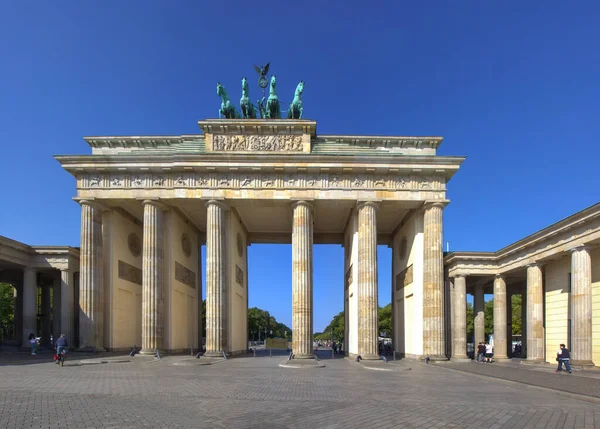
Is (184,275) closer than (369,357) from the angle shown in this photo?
No

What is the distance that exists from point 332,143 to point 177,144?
11.1 metres

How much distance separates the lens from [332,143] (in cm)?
3347

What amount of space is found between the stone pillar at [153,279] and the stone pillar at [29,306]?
30.3 ft

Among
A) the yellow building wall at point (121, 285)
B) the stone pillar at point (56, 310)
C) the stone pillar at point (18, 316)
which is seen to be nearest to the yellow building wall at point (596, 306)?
the yellow building wall at point (121, 285)

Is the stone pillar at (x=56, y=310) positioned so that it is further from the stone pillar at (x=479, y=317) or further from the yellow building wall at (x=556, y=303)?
the yellow building wall at (x=556, y=303)

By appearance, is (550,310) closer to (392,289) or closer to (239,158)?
(392,289)

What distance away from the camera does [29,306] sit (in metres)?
34.3

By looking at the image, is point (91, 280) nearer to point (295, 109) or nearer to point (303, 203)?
point (303, 203)

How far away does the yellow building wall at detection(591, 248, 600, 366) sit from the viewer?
2500 cm

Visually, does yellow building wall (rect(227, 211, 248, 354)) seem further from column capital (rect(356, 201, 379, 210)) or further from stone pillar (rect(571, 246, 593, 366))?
stone pillar (rect(571, 246, 593, 366))

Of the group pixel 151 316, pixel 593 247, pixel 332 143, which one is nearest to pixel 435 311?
pixel 593 247

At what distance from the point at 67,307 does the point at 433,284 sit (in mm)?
26065

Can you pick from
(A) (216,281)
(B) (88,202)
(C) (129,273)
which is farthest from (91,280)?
(A) (216,281)

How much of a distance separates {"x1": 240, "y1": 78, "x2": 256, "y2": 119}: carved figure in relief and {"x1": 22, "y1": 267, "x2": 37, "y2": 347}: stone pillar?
2007 centimetres
